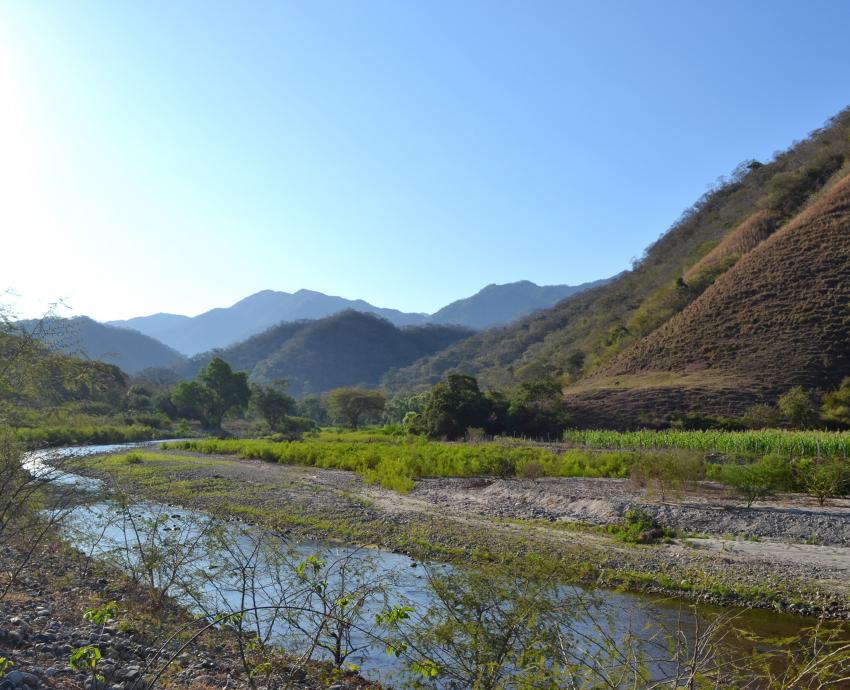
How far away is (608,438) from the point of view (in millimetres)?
29219

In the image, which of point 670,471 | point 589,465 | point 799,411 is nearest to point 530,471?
point 589,465

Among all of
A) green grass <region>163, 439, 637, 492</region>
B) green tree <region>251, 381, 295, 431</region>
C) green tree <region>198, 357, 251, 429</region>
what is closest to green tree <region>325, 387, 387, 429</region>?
green tree <region>251, 381, 295, 431</region>

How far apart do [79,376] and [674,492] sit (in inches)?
602

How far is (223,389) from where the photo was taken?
64125mm

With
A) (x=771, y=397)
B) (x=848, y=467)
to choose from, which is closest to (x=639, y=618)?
(x=848, y=467)

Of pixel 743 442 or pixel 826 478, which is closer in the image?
pixel 826 478

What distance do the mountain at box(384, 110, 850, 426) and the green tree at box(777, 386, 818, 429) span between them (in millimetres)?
2735

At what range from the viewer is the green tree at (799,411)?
31.2 m

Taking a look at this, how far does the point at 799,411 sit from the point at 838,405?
2816mm

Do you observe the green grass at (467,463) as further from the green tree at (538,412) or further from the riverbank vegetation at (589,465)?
the green tree at (538,412)

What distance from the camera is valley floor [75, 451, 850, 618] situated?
991 cm

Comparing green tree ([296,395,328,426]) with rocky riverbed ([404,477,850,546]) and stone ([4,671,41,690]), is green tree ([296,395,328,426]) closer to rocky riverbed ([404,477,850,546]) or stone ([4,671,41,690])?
rocky riverbed ([404,477,850,546])

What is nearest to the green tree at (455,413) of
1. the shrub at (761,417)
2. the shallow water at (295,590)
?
the shrub at (761,417)

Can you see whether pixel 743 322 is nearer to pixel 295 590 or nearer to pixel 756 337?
pixel 756 337
